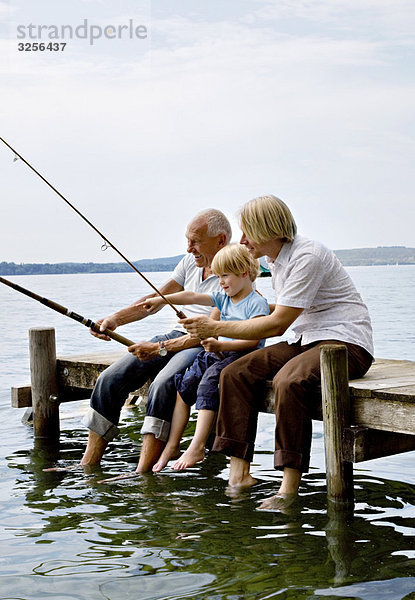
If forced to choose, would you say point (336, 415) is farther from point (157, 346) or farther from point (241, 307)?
point (157, 346)

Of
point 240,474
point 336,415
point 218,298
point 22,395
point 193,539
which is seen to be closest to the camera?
point 193,539

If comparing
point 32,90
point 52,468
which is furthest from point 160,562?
point 32,90

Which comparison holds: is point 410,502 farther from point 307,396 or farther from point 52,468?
point 52,468

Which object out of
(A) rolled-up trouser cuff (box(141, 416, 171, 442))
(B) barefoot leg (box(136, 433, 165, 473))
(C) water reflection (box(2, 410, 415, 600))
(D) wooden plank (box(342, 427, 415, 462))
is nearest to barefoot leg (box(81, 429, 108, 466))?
(C) water reflection (box(2, 410, 415, 600))

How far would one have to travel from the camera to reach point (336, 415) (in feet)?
14.2

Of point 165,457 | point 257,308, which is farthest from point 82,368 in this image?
point 257,308

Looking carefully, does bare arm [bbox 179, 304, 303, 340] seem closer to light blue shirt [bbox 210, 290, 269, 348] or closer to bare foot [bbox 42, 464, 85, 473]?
light blue shirt [bbox 210, 290, 269, 348]

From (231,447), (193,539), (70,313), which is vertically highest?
(70,313)

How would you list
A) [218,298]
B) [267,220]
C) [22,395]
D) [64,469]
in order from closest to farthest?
[267,220], [218,298], [64,469], [22,395]

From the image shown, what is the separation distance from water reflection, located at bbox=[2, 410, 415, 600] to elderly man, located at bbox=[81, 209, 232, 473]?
235mm

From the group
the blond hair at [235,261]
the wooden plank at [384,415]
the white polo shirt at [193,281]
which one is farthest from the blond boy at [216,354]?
the wooden plank at [384,415]

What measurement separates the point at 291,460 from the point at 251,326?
70 centimetres

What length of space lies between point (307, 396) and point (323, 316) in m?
0.44

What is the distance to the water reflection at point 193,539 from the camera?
3.65 m
